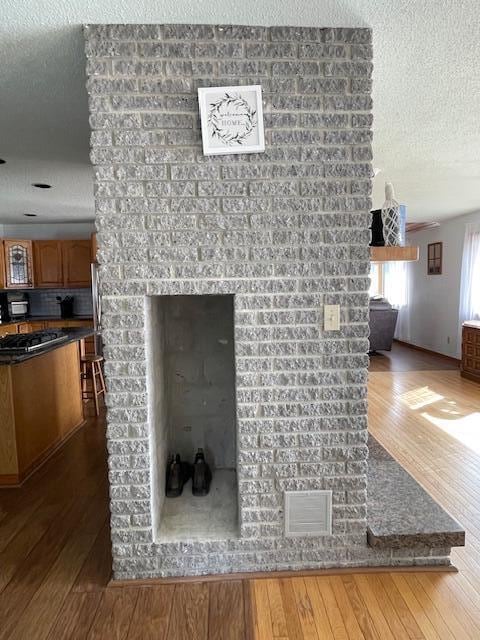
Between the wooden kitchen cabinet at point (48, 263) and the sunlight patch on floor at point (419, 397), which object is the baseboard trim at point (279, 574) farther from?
the wooden kitchen cabinet at point (48, 263)

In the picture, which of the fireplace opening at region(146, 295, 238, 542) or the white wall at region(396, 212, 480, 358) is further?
the white wall at region(396, 212, 480, 358)

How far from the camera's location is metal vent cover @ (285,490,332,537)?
1.70 meters

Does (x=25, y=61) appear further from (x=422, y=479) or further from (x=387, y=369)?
(x=387, y=369)

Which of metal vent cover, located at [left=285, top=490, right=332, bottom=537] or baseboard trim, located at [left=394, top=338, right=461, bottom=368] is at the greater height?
metal vent cover, located at [left=285, top=490, right=332, bottom=537]

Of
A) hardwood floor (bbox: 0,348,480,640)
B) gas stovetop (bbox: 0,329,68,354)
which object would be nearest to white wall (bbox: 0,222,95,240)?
gas stovetop (bbox: 0,329,68,354)

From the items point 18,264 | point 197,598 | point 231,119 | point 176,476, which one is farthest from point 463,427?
point 18,264

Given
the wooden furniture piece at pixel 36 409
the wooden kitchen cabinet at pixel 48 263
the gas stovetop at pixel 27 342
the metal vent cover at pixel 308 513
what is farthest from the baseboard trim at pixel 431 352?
the wooden kitchen cabinet at pixel 48 263

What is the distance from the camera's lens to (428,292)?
7.06 meters

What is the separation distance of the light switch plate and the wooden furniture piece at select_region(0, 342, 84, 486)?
222cm

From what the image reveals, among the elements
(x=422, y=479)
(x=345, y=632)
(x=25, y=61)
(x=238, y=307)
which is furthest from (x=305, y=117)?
(x=422, y=479)

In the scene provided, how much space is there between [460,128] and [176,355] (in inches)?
101

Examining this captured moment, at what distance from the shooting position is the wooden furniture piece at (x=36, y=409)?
256cm

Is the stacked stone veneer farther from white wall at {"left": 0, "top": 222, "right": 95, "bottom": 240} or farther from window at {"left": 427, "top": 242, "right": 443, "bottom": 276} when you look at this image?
window at {"left": 427, "top": 242, "right": 443, "bottom": 276}

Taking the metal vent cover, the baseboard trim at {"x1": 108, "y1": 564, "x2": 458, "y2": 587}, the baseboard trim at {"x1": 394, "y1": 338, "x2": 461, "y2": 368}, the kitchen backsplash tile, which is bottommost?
the baseboard trim at {"x1": 108, "y1": 564, "x2": 458, "y2": 587}
